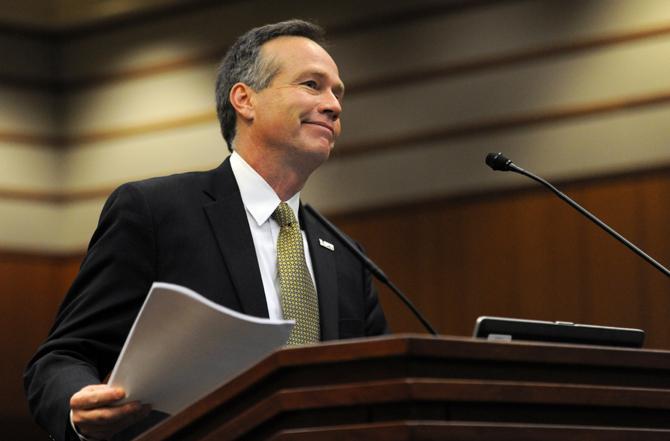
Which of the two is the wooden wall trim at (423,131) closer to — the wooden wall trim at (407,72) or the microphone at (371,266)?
the wooden wall trim at (407,72)

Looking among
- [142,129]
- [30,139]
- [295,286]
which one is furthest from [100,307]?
[30,139]

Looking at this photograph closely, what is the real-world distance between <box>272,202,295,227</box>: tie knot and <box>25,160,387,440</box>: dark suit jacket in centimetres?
Answer: 8

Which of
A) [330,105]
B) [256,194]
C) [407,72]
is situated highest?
[407,72]

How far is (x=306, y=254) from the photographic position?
3250mm

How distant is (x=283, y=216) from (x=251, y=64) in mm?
494

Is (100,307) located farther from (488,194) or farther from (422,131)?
(422,131)

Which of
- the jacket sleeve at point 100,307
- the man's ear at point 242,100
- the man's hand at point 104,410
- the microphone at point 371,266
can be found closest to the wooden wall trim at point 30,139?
the man's ear at point 242,100

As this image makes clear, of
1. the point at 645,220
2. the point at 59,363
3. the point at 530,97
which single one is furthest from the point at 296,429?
the point at 530,97

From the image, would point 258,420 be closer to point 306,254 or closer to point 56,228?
point 306,254

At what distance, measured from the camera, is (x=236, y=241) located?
3.06 m

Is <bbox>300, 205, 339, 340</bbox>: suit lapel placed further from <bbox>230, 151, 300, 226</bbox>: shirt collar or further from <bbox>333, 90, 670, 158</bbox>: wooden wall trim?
<bbox>333, 90, 670, 158</bbox>: wooden wall trim

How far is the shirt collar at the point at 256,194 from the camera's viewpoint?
319 cm

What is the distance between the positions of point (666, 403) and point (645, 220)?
15.0 ft

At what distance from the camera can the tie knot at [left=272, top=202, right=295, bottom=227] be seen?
10.5 ft
